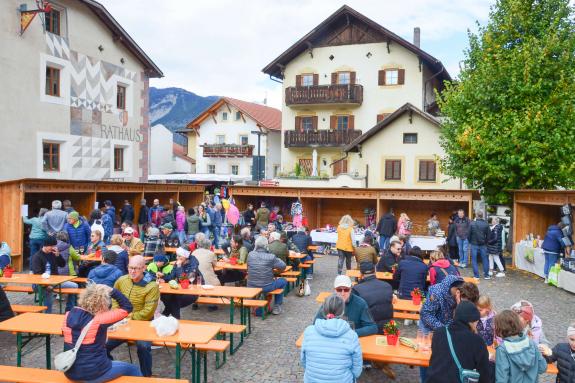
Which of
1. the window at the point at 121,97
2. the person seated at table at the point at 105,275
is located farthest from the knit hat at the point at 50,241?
the window at the point at 121,97

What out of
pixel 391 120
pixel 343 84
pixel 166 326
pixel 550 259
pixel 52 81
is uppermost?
pixel 343 84

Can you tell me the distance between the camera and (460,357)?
4.51 m

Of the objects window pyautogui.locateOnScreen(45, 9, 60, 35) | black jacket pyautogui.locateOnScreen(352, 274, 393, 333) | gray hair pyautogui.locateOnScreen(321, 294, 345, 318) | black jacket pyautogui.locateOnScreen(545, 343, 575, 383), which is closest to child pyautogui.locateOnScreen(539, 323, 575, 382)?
black jacket pyautogui.locateOnScreen(545, 343, 575, 383)

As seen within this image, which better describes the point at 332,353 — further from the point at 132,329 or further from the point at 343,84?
the point at 343,84

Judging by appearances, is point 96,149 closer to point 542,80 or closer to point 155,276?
point 155,276

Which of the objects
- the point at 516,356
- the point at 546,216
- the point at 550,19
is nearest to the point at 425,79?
the point at 550,19

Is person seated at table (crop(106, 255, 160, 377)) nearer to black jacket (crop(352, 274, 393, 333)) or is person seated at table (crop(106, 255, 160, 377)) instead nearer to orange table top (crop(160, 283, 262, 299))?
orange table top (crop(160, 283, 262, 299))

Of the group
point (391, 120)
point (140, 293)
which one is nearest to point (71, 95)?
point (140, 293)

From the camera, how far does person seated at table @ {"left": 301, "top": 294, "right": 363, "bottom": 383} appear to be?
15.2ft

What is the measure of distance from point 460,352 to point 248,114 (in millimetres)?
36381

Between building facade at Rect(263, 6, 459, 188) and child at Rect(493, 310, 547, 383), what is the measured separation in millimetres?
25028

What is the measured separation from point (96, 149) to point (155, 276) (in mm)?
13687

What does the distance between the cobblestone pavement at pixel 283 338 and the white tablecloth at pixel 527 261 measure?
1.03m

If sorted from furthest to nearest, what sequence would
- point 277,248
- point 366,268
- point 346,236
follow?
point 346,236 → point 277,248 → point 366,268
